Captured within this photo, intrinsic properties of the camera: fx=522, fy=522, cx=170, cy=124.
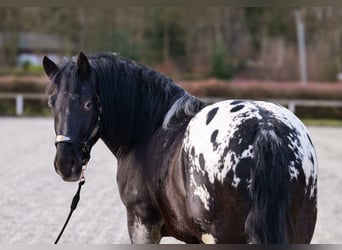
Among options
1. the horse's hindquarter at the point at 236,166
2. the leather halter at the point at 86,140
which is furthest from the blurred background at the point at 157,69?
the horse's hindquarter at the point at 236,166

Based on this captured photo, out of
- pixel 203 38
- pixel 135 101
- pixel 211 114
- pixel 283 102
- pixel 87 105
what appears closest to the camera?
pixel 211 114

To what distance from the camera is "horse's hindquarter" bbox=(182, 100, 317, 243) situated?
1.77 meters

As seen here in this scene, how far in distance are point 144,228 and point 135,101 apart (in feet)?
1.89

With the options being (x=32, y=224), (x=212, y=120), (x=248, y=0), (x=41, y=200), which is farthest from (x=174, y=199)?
(x=41, y=200)

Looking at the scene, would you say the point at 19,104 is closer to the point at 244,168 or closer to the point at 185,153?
the point at 185,153

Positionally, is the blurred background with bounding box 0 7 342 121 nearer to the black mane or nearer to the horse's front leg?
the black mane

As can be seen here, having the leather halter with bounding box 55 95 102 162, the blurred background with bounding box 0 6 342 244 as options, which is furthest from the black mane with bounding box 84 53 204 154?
the blurred background with bounding box 0 6 342 244

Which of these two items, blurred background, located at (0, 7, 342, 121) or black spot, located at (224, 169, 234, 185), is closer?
black spot, located at (224, 169, 234, 185)

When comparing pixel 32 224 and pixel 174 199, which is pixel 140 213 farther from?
pixel 32 224

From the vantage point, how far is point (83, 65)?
2.12 metres

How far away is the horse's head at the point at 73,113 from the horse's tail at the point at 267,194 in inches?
28.3

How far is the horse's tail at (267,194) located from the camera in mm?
1725

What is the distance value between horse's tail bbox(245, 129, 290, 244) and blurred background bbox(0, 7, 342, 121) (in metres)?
21.7

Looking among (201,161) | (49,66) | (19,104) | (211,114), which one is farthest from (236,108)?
(19,104)
